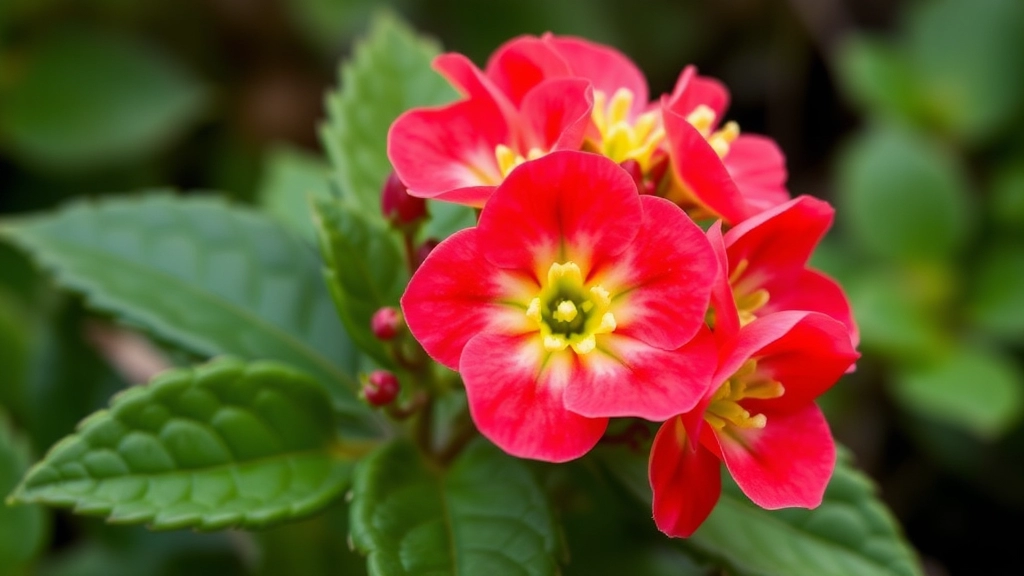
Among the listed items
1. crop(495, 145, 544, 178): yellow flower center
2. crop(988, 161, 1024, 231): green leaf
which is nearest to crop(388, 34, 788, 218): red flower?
crop(495, 145, 544, 178): yellow flower center

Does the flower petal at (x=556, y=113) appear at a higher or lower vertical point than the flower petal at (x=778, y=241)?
higher

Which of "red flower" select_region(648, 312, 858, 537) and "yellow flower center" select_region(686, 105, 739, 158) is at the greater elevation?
"yellow flower center" select_region(686, 105, 739, 158)

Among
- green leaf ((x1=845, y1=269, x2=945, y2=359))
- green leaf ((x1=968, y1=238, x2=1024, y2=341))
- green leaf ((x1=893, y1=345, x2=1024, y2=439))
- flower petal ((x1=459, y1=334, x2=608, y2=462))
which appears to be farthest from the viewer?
green leaf ((x1=968, y1=238, x2=1024, y2=341))

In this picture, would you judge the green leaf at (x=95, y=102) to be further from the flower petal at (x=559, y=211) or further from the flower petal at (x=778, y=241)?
the flower petal at (x=778, y=241)

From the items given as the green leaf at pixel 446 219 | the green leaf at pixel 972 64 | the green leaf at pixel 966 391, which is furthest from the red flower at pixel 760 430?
the green leaf at pixel 972 64

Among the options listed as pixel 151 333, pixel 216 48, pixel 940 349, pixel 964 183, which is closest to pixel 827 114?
pixel 964 183

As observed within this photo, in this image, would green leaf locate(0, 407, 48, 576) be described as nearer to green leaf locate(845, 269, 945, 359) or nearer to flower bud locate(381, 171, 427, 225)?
flower bud locate(381, 171, 427, 225)
